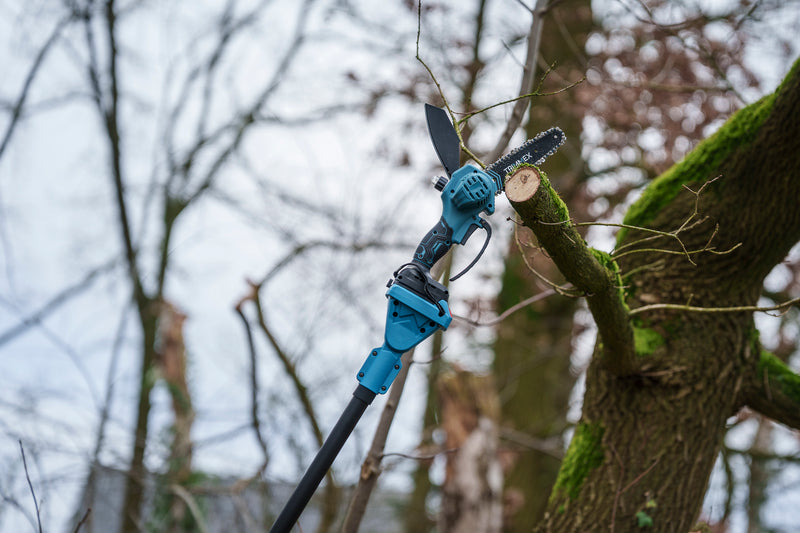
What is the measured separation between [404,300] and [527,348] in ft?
17.4

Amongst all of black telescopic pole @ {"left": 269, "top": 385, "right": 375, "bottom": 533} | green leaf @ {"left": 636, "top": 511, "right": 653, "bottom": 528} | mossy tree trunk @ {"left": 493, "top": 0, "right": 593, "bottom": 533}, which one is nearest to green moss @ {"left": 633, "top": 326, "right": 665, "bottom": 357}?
green leaf @ {"left": 636, "top": 511, "right": 653, "bottom": 528}

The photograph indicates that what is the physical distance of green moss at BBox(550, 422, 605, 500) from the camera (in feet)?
8.52

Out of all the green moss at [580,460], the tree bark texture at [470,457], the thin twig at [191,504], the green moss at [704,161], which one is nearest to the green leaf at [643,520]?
the green moss at [580,460]

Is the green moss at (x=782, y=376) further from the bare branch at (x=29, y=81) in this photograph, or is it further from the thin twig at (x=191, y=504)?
the bare branch at (x=29, y=81)

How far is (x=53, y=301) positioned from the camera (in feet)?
20.0

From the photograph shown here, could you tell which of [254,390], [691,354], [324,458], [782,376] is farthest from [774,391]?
[254,390]

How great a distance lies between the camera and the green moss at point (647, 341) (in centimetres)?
253

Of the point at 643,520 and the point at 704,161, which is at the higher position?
the point at 704,161

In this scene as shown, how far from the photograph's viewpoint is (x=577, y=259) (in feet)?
6.01

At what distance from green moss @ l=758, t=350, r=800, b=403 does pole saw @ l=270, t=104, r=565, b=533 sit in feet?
5.76

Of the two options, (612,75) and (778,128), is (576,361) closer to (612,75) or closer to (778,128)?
(612,75)

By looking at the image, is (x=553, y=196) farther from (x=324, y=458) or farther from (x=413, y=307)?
(x=324, y=458)

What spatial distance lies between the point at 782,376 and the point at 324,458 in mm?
2108

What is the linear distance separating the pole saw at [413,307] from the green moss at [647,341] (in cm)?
119
